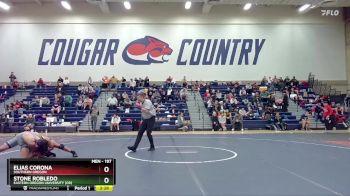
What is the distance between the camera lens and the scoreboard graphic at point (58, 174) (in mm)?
3453

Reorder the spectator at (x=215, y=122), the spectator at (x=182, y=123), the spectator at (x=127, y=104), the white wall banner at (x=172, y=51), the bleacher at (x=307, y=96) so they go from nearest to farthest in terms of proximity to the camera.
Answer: the spectator at (x=182, y=123) → the spectator at (x=215, y=122) → the spectator at (x=127, y=104) → the bleacher at (x=307, y=96) → the white wall banner at (x=172, y=51)

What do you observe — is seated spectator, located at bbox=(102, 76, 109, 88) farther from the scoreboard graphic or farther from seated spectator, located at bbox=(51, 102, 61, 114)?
the scoreboard graphic

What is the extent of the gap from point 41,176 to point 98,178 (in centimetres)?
54

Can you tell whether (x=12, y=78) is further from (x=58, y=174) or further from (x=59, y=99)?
(x=58, y=174)

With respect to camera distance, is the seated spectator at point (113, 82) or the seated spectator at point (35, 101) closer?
the seated spectator at point (35, 101)

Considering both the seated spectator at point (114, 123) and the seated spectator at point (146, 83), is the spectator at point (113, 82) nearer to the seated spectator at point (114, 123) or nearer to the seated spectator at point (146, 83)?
the seated spectator at point (146, 83)

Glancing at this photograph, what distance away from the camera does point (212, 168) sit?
826cm

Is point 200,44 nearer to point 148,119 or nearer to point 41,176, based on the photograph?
point 148,119

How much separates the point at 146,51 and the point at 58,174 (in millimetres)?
27106

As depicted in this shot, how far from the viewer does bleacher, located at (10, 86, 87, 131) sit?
874 inches

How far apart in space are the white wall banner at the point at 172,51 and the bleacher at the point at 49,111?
2.11 meters

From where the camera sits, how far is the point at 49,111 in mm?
24312

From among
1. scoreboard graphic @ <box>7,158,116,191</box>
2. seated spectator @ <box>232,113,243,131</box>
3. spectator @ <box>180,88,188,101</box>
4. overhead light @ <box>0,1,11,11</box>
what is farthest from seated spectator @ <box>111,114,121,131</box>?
scoreboard graphic @ <box>7,158,116,191</box>

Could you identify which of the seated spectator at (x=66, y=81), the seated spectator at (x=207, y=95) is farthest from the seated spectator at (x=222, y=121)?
the seated spectator at (x=66, y=81)
